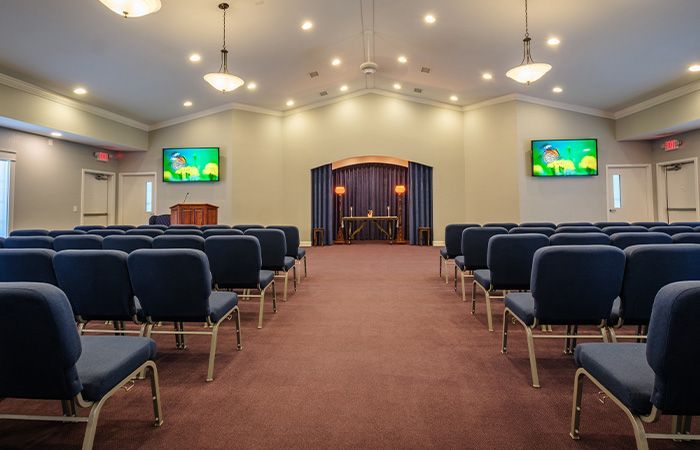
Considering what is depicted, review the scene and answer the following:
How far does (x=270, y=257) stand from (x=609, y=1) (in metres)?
6.10

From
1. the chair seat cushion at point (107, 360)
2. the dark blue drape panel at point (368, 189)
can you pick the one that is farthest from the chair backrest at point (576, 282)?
the dark blue drape panel at point (368, 189)

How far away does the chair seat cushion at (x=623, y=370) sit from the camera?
121 cm

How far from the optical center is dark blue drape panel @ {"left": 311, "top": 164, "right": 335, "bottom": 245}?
1171 cm

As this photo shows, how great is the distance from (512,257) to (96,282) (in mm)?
2850

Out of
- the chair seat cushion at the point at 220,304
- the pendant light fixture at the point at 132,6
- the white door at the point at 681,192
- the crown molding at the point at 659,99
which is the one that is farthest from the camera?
the white door at the point at 681,192

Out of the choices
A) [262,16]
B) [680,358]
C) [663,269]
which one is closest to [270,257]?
[663,269]

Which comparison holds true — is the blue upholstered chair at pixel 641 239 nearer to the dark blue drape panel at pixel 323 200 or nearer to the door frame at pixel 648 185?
the door frame at pixel 648 185

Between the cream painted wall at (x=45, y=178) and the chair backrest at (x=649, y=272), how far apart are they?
10.6 metres

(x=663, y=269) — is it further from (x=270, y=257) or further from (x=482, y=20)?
(x=482, y=20)

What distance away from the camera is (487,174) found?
34.6ft

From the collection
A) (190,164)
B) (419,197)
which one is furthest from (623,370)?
(190,164)

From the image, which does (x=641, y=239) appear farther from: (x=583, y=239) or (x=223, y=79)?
(x=223, y=79)

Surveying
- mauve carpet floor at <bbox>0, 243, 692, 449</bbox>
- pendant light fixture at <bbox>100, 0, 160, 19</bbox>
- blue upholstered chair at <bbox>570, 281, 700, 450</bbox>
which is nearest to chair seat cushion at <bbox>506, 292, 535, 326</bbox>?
mauve carpet floor at <bbox>0, 243, 692, 449</bbox>

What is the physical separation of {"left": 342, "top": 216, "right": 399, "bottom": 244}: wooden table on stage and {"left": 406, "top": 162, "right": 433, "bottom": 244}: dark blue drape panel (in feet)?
2.60
